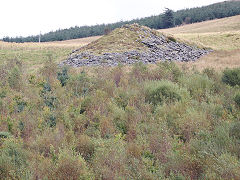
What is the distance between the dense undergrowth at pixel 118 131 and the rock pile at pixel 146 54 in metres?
6.09

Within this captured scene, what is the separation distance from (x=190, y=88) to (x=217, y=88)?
89 centimetres

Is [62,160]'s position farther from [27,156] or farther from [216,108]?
[216,108]

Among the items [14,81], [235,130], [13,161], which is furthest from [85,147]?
[14,81]

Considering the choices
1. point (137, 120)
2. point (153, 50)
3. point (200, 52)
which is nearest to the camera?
point (137, 120)

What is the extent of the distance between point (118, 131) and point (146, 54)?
1184 centimetres

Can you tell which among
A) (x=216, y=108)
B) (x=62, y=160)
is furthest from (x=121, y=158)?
(x=216, y=108)

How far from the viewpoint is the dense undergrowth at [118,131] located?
11.8ft

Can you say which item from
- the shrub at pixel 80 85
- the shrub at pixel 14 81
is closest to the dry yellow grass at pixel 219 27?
the shrub at pixel 80 85

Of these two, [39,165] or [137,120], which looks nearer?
[39,165]

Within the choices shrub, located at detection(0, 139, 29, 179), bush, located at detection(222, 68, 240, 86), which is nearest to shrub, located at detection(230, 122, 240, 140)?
shrub, located at detection(0, 139, 29, 179)

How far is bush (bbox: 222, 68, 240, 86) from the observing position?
816 cm

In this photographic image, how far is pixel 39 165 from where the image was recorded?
380 cm

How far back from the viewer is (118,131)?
524 cm

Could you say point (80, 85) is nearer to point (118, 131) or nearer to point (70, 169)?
point (118, 131)
